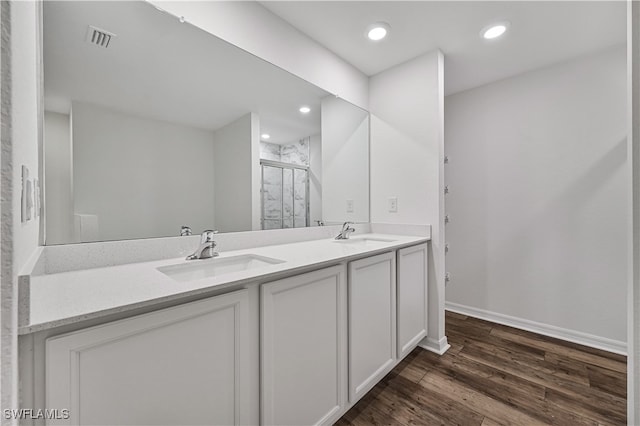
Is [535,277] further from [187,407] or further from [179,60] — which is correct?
[179,60]

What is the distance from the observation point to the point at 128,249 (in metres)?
1.16

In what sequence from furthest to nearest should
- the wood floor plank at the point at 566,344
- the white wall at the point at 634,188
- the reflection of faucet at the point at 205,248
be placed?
the wood floor plank at the point at 566,344 → the reflection of faucet at the point at 205,248 → the white wall at the point at 634,188

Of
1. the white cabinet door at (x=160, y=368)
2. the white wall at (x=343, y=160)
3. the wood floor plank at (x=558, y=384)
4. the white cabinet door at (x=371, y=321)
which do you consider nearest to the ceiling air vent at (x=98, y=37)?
the white cabinet door at (x=160, y=368)

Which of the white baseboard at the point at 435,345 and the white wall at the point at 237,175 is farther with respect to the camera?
the white baseboard at the point at 435,345

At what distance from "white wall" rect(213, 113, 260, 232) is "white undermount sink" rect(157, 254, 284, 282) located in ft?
0.74

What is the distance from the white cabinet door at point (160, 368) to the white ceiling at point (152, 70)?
0.96m

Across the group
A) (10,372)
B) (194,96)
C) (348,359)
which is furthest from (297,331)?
(194,96)

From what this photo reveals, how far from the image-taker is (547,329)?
89.5 inches

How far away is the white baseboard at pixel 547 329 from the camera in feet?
6.58

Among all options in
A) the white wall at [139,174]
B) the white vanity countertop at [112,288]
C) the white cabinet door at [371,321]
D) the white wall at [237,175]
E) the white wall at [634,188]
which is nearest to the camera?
the white vanity countertop at [112,288]

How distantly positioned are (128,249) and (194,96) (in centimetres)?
83

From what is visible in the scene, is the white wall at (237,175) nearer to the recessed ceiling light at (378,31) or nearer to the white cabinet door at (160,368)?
the white cabinet door at (160,368)

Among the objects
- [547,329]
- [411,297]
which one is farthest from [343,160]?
[547,329]

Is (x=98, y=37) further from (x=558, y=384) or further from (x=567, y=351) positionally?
(x=567, y=351)
